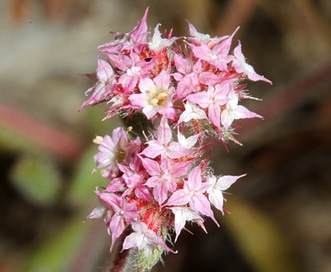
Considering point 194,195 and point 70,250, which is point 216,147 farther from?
point 194,195

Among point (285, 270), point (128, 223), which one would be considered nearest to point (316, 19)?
point (285, 270)

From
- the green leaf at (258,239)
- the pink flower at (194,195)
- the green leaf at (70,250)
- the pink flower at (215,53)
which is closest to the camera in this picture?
the pink flower at (194,195)

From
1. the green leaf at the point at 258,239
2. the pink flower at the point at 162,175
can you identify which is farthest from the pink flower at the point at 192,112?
the green leaf at the point at 258,239

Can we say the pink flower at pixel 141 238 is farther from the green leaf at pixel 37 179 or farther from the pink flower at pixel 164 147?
the green leaf at pixel 37 179

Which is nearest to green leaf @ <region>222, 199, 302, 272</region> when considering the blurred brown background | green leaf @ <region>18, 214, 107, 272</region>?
the blurred brown background

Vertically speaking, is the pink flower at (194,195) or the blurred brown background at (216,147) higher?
the pink flower at (194,195)
